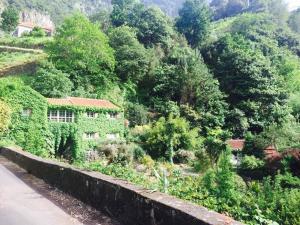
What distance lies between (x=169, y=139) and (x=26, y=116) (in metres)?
13.5

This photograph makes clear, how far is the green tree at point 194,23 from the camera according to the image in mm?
69688

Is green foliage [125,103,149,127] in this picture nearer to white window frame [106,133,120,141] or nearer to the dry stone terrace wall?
white window frame [106,133,120,141]

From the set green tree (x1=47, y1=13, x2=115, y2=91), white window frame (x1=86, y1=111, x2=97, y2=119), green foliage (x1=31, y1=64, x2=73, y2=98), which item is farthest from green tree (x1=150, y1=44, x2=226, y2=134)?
white window frame (x1=86, y1=111, x2=97, y2=119)

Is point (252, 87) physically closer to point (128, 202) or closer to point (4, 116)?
point (4, 116)

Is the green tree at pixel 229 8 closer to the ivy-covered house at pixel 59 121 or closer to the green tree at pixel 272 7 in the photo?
the green tree at pixel 272 7

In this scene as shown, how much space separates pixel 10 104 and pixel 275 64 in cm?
4516

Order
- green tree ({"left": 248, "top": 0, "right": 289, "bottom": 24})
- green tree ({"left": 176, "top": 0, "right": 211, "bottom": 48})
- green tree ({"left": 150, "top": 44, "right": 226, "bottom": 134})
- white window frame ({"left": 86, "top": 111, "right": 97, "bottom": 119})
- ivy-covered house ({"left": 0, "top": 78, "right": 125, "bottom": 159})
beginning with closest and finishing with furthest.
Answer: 1. ivy-covered house ({"left": 0, "top": 78, "right": 125, "bottom": 159})
2. white window frame ({"left": 86, "top": 111, "right": 97, "bottom": 119})
3. green tree ({"left": 150, "top": 44, "right": 226, "bottom": 134})
4. green tree ({"left": 176, "top": 0, "right": 211, "bottom": 48})
5. green tree ({"left": 248, "top": 0, "right": 289, "bottom": 24})

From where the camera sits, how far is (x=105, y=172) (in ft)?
27.7

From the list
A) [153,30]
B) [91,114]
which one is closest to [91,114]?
[91,114]

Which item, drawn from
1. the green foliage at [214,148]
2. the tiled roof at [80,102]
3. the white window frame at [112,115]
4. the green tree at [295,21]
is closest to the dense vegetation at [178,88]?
the green foliage at [214,148]

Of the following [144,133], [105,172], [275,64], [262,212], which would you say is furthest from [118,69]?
[262,212]

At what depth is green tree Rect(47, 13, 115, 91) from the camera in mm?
49406

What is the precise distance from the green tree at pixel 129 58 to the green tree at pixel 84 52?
2.04 m

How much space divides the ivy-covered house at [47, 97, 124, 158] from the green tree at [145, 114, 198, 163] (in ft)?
13.0
